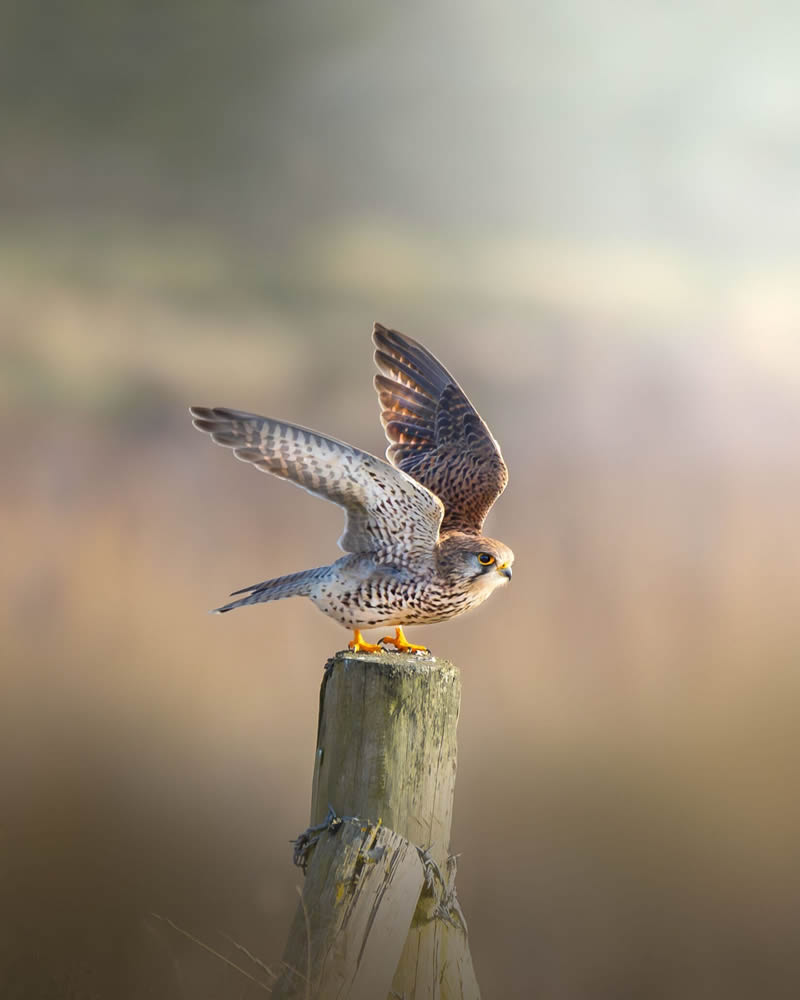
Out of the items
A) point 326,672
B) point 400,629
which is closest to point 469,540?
point 400,629

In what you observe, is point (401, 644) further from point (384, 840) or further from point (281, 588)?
point (384, 840)

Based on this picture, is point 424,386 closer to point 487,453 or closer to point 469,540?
point 487,453

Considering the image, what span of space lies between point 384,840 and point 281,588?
1096mm

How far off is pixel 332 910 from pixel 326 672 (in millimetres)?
620

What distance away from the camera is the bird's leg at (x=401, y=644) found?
10.6ft

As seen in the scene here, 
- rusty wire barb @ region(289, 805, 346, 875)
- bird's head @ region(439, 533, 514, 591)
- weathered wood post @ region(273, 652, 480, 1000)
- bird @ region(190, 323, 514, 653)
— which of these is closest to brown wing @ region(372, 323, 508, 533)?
bird @ region(190, 323, 514, 653)

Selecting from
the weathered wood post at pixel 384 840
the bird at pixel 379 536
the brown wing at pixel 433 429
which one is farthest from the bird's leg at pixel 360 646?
the brown wing at pixel 433 429

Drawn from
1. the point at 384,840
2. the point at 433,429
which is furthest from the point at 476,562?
the point at 433,429

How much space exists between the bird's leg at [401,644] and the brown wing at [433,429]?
0.78 m

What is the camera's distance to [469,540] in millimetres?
3426

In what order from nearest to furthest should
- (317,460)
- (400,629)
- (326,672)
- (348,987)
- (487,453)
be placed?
(348,987) < (326,672) < (317,460) < (400,629) < (487,453)

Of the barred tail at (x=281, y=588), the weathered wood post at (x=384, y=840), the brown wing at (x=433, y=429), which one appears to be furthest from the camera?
the brown wing at (x=433, y=429)

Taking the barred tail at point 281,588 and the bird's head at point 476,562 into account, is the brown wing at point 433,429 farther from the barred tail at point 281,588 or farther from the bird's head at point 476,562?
the barred tail at point 281,588

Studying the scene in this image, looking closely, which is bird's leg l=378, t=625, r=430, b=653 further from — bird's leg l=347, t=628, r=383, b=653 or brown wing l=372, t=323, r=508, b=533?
brown wing l=372, t=323, r=508, b=533
